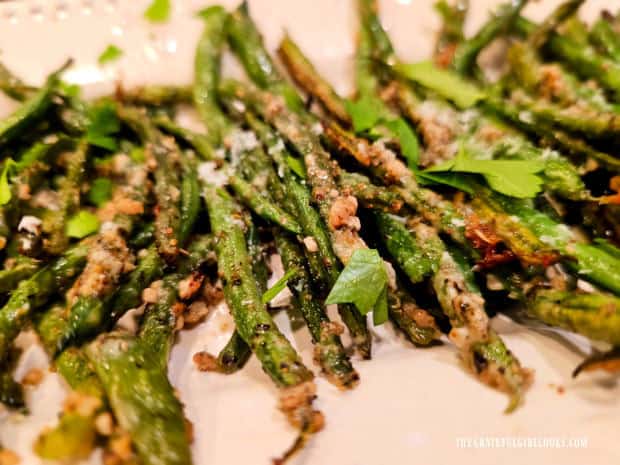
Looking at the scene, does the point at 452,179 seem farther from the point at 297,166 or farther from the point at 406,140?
the point at 297,166

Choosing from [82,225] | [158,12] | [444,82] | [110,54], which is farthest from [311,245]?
[158,12]

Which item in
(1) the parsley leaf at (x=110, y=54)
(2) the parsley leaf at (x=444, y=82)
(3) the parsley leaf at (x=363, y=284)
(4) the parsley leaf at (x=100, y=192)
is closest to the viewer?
(3) the parsley leaf at (x=363, y=284)

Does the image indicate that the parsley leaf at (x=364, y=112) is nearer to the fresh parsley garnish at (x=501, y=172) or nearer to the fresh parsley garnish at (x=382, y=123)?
the fresh parsley garnish at (x=382, y=123)

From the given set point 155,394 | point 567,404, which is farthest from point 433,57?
point 155,394

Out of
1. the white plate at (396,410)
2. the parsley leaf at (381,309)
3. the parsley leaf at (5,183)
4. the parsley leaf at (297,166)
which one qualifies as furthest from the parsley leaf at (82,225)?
the parsley leaf at (381,309)

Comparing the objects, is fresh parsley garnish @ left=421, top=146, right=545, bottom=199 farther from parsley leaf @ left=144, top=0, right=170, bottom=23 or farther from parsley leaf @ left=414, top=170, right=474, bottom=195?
parsley leaf @ left=144, top=0, right=170, bottom=23

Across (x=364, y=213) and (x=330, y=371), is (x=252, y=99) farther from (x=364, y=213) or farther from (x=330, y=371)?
(x=330, y=371)
